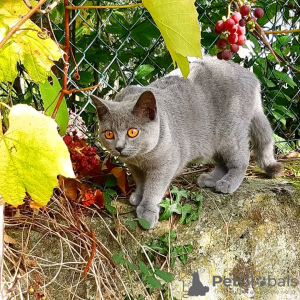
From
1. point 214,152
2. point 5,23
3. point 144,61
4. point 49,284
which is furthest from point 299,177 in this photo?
point 5,23

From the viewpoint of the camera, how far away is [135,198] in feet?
4.52

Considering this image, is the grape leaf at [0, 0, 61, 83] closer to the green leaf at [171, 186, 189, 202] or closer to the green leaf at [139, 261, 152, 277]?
the green leaf at [139, 261, 152, 277]

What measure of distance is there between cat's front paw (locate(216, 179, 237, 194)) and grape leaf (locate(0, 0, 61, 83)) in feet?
2.99

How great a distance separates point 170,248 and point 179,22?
79cm

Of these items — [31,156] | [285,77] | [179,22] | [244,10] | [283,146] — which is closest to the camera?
[31,156]

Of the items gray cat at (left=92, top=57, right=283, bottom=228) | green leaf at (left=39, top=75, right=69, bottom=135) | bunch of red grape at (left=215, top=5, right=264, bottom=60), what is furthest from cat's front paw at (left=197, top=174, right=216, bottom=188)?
green leaf at (left=39, top=75, right=69, bottom=135)

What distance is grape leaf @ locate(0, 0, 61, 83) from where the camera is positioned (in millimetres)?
636

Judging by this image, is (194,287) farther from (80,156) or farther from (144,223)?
(80,156)

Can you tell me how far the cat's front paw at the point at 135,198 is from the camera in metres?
1.36

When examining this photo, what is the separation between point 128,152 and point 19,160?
33.2 inches

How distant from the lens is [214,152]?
5.43 feet

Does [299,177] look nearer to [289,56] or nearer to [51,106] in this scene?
[289,56]

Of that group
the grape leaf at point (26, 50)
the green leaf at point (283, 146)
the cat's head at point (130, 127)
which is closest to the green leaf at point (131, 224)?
the cat's head at point (130, 127)

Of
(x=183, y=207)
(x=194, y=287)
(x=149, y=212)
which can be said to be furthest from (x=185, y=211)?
(x=194, y=287)
